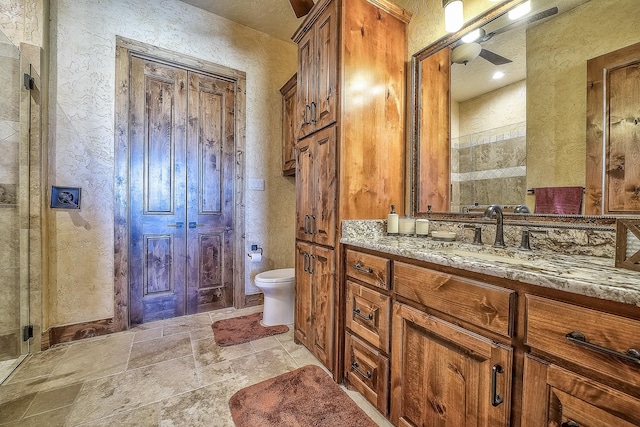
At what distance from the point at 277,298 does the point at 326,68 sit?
6.26ft

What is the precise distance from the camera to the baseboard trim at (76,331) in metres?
2.00

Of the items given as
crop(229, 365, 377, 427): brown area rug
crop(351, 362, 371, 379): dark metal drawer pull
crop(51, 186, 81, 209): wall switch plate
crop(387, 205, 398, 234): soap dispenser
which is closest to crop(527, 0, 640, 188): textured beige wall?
crop(387, 205, 398, 234): soap dispenser

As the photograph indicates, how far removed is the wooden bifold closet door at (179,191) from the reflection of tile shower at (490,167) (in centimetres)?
217

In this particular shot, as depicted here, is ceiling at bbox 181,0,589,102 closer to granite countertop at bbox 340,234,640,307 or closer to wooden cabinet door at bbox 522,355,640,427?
granite countertop at bbox 340,234,640,307

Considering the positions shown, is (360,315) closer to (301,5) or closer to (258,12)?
(301,5)

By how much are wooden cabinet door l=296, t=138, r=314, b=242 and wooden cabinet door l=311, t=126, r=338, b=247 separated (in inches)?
2.3

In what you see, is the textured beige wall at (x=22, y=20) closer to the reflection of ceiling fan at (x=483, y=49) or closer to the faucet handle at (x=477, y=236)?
the reflection of ceiling fan at (x=483, y=49)

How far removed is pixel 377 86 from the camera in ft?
5.66

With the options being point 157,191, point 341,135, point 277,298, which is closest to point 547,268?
point 341,135

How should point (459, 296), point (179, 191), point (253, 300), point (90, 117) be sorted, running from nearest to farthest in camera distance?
point (459, 296), point (90, 117), point (179, 191), point (253, 300)

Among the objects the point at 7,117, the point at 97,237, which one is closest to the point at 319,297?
the point at 97,237

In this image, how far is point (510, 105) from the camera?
1.37 m

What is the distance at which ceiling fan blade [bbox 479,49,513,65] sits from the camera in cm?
141

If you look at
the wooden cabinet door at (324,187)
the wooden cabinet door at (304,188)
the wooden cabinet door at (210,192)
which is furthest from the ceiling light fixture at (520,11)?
the wooden cabinet door at (210,192)
